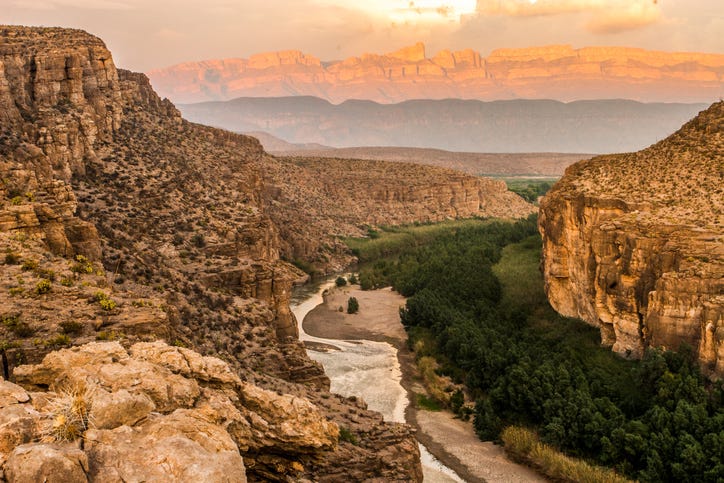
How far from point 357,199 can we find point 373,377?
3603 inches

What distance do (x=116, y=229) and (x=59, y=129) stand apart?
9.86 metres

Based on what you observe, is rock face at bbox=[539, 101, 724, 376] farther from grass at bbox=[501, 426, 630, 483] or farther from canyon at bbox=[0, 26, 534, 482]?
canyon at bbox=[0, 26, 534, 482]

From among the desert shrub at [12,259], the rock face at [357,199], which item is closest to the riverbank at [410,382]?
the rock face at [357,199]

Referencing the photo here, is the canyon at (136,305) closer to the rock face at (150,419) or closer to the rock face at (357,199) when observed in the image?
the rock face at (150,419)

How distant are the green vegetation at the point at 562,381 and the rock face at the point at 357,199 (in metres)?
38.1

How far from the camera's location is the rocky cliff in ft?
35.0

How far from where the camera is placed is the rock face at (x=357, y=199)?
10562 cm

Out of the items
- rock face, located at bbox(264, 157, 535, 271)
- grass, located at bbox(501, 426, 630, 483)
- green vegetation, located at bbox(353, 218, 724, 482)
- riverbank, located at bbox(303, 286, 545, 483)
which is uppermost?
rock face, located at bbox(264, 157, 535, 271)

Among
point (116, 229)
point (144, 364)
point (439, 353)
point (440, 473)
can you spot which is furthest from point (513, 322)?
point (144, 364)

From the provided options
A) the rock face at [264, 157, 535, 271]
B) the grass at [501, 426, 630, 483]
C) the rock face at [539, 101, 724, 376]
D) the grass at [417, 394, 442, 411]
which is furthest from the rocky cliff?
the rock face at [264, 157, 535, 271]

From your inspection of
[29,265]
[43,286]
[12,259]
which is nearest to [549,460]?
[43,286]

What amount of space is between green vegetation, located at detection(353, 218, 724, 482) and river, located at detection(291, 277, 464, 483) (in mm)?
3755

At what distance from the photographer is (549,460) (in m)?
34.0

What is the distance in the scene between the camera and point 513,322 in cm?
5331
